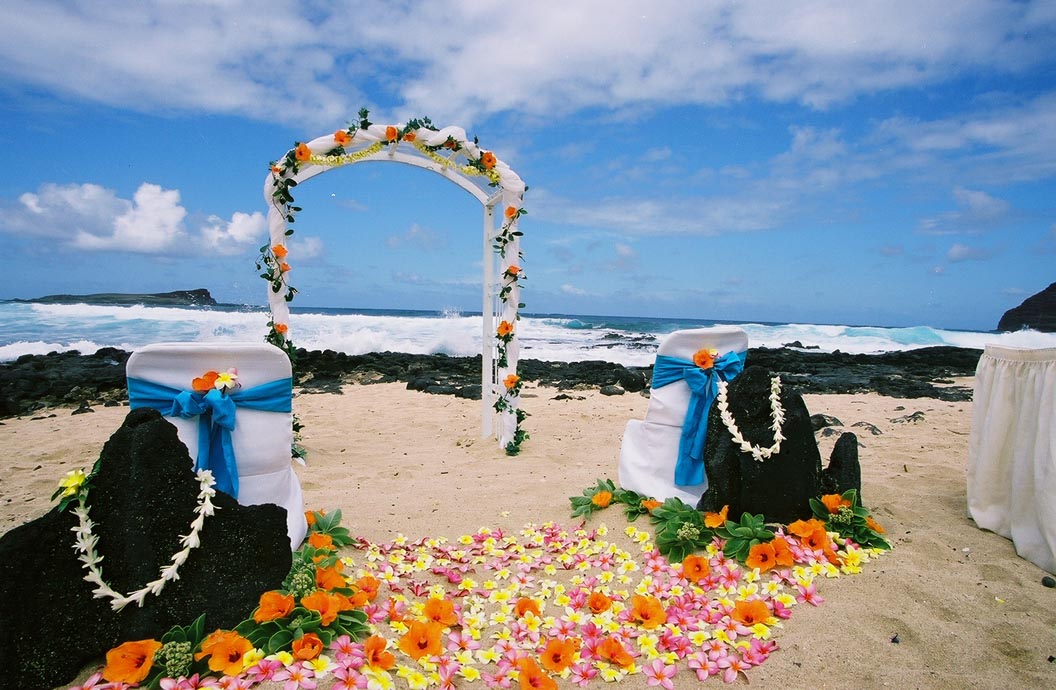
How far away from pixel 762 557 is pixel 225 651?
115 inches

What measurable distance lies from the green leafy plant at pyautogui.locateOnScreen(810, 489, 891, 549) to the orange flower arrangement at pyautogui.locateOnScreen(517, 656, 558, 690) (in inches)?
90.6

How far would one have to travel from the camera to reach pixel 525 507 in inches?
198

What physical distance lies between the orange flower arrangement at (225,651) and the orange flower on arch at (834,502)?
3539 mm

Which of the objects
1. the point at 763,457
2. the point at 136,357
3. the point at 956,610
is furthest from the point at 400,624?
the point at 956,610

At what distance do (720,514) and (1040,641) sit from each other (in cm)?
168

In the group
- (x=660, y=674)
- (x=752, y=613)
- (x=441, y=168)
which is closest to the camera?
(x=660, y=674)

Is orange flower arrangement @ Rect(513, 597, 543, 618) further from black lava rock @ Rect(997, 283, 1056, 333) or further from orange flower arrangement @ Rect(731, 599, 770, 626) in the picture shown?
black lava rock @ Rect(997, 283, 1056, 333)

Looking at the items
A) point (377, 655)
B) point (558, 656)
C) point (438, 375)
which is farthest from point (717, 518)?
point (438, 375)

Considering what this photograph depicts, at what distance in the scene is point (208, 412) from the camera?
3.23 metres

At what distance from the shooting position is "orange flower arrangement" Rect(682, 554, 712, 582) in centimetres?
348

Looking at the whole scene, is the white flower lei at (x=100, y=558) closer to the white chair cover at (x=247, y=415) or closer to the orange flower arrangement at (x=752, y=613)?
the white chair cover at (x=247, y=415)

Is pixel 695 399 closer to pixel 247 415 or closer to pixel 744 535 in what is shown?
pixel 744 535

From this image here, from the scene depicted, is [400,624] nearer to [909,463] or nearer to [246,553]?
[246,553]

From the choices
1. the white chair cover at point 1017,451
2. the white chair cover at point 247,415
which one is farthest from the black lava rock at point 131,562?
the white chair cover at point 1017,451
